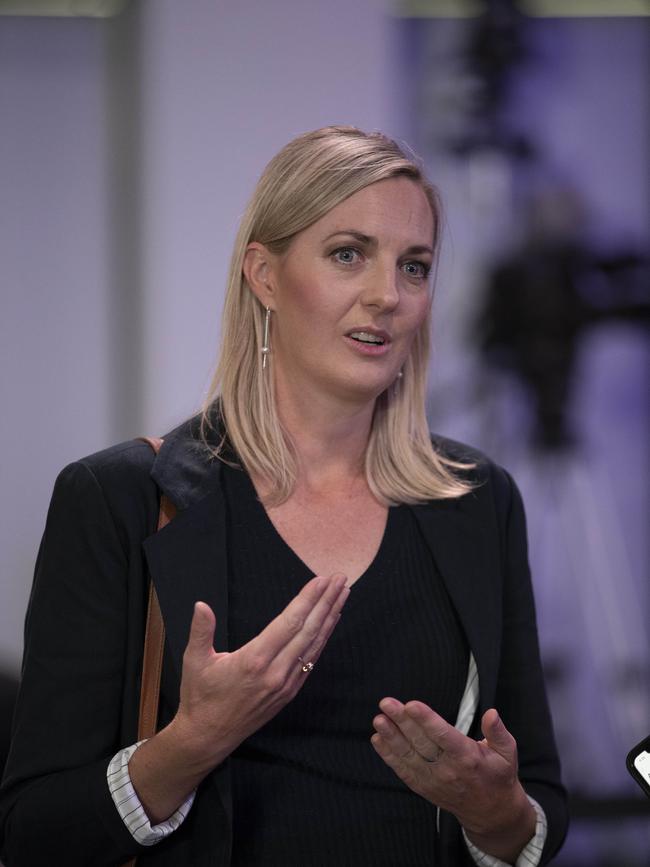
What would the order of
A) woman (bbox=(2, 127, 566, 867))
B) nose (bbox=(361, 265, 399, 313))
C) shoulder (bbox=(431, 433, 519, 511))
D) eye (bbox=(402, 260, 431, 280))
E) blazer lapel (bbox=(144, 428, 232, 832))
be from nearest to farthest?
woman (bbox=(2, 127, 566, 867))
blazer lapel (bbox=(144, 428, 232, 832))
nose (bbox=(361, 265, 399, 313))
eye (bbox=(402, 260, 431, 280))
shoulder (bbox=(431, 433, 519, 511))

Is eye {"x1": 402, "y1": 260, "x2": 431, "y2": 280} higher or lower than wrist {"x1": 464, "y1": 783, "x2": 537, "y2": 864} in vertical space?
higher

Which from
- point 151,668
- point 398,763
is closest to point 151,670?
point 151,668

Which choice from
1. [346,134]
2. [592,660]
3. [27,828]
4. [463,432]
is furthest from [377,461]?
[592,660]

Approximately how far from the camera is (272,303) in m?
1.83

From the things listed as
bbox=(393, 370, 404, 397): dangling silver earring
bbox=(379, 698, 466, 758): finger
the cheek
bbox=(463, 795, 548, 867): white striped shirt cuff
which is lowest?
bbox=(463, 795, 548, 867): white striped shirt cuff

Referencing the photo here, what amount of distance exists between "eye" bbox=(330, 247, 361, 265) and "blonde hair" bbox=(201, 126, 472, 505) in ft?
0.19

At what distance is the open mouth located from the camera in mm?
1724

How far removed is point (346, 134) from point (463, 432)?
1.97 metres

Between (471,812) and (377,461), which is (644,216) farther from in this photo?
(471,812)

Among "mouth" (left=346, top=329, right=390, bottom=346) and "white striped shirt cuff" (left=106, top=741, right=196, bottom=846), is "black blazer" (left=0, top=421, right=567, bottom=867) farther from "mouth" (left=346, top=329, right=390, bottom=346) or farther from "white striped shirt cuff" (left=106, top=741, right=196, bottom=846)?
"mouth" (left=346, top=329, right=390, bottom=346)

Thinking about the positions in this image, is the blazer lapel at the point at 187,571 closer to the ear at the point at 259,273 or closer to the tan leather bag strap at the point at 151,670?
the tan leather bag strap at the point at 151,670

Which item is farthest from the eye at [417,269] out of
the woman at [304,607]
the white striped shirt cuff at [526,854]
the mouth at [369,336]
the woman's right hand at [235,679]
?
the white striped shirt cuff at [526,854]

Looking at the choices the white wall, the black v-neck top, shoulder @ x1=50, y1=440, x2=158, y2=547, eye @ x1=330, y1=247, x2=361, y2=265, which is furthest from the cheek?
the white wall

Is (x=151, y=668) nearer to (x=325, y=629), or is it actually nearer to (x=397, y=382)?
(x=325, y=629)
